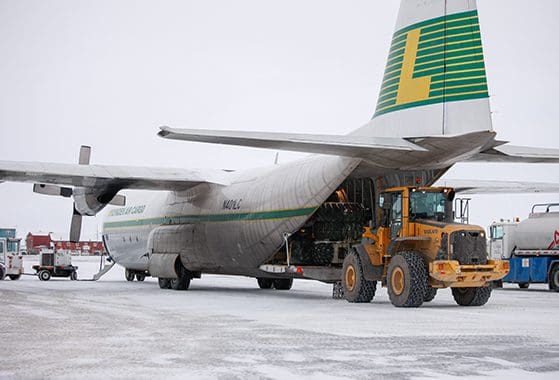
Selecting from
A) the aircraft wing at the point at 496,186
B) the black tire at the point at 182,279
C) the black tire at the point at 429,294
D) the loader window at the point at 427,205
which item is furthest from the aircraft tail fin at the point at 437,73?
the black tire at the point at 182,279

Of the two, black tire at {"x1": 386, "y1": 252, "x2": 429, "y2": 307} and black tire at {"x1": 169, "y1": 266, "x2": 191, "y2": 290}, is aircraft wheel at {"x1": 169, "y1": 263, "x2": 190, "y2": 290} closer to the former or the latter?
black tire at {"x1": 169, "y1": 266, "x2": 191, "y2": 290}

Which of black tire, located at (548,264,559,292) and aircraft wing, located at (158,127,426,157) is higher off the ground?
aircraft wing, located at (158,127,426,157)

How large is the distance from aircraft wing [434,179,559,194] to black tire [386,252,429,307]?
8680 mm

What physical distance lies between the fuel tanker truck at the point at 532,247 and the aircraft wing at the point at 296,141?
12.6 meters

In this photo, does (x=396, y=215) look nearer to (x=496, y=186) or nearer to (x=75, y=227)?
(x=496, y=186)

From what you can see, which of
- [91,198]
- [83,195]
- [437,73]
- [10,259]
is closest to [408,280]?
[437,73]

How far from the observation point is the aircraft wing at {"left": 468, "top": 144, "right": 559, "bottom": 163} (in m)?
16.7

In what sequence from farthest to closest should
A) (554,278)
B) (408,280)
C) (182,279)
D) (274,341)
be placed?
(554,278)
(182,279)
(408,280)
(274,341)

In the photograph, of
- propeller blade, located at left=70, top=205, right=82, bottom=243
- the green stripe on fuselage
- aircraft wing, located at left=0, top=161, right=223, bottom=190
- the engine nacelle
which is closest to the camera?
the green stripe on fuselage

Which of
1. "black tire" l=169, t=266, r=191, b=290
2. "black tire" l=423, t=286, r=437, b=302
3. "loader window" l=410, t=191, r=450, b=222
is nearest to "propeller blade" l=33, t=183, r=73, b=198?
"black tire" l=169, t=266, r=191, b=290

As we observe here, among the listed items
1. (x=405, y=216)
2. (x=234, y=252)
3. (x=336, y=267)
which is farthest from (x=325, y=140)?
(x=234, y=252)

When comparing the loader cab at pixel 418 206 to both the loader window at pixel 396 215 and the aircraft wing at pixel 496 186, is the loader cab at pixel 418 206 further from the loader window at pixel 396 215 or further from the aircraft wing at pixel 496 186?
the aircraft wing at pixel 496 186

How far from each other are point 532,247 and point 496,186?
3510 millimetres

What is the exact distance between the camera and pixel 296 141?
15.1 m
